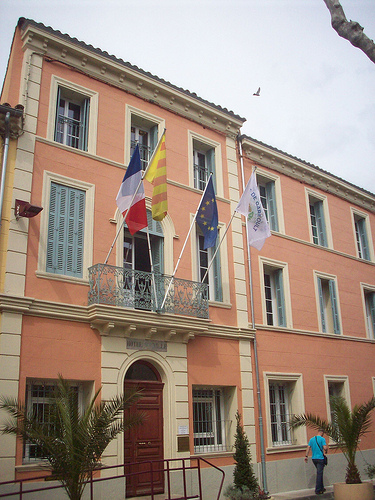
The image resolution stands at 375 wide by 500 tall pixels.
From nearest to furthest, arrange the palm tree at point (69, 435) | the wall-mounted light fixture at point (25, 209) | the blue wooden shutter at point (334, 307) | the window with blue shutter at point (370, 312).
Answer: the palm tree at point (69, 435) < the wall-mounted light fixture at point (25, 209) < the blue wooden shutter at point (334, 307) < the window with blue shutter at point (370, 312)

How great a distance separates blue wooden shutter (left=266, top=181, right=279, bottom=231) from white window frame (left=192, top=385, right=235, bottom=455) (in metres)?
6.02

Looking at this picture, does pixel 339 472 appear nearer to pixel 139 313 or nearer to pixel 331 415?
pixel 331 415

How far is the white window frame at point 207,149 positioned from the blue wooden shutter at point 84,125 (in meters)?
3.41

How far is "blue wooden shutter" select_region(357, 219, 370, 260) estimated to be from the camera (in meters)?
22.1

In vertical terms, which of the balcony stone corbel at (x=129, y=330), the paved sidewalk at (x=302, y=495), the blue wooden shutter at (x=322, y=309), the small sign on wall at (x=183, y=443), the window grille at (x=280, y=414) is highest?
the blue wooden shutter at (x=322, y=309)

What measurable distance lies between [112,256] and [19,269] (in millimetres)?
2476

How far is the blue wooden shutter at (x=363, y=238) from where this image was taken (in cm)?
2212

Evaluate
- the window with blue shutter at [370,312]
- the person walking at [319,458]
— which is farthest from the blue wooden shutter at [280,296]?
the window with blue shutter at [370,312]

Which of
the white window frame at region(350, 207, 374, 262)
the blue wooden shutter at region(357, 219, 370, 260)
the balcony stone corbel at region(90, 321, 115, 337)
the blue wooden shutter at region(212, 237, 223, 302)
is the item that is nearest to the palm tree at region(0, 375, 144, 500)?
the balcony stone corbel at region(90, 321, 115, 337)

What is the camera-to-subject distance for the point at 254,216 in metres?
15.2

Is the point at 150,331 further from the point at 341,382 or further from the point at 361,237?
the point at 361,237

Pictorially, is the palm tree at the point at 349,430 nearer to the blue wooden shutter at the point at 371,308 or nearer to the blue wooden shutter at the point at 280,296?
the blue wooden shutter at the point at 280,296

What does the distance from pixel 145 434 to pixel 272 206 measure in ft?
30.3

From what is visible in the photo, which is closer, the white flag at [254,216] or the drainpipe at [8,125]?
the drainpipe at [8,125]
